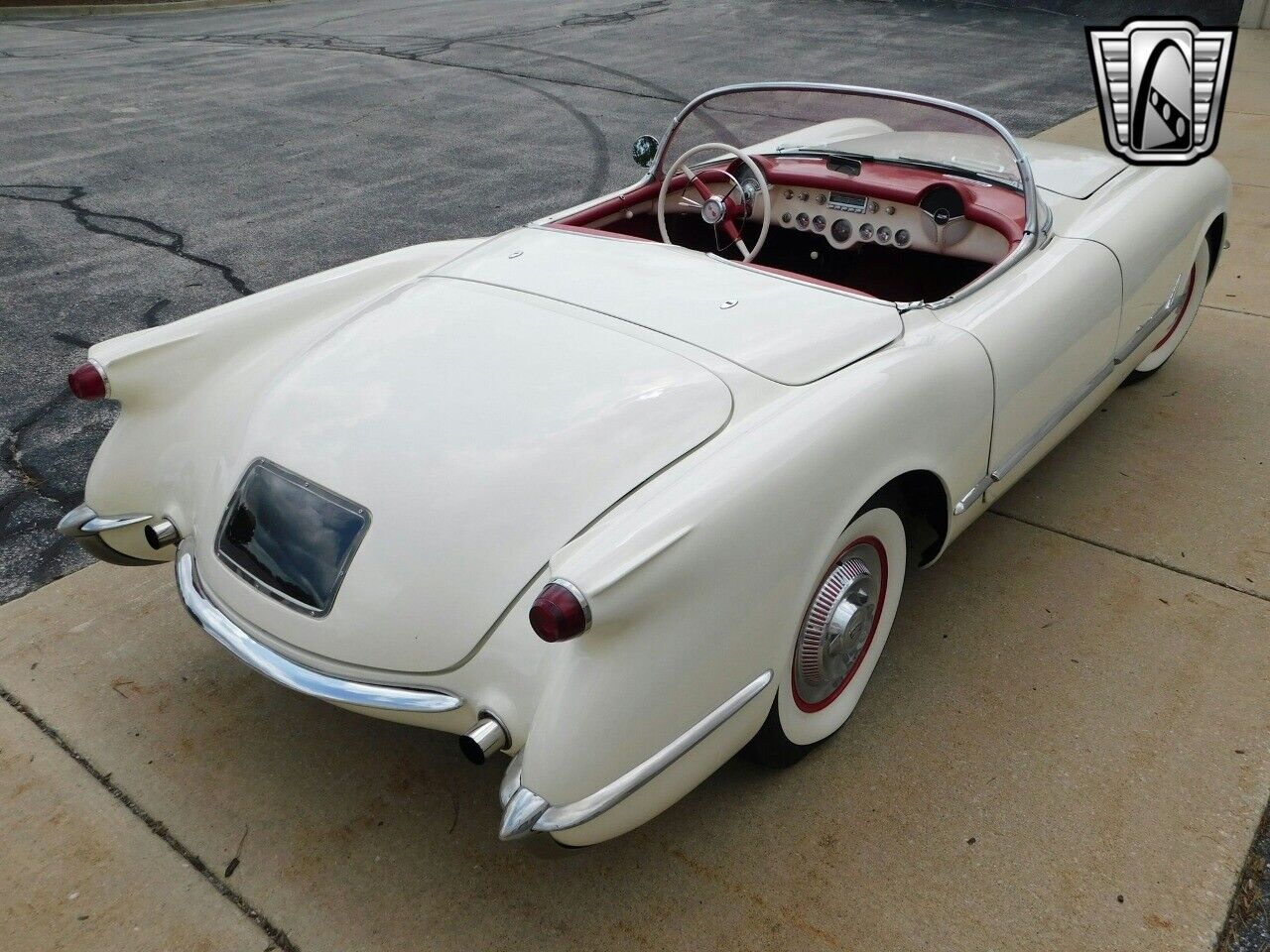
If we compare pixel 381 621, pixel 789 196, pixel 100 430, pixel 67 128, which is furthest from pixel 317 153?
pixel 381 621

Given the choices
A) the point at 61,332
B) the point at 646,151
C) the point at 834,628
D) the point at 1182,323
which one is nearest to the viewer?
the point at 834,628

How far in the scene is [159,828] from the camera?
7.73ft

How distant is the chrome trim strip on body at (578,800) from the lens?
1.82 m

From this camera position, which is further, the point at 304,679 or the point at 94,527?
the point at 94,527

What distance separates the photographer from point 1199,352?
4.47 metres

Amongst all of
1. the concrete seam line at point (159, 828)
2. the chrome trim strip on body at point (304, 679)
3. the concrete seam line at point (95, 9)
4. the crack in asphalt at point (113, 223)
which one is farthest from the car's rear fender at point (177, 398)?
the concrete seam line at point (95, 9)

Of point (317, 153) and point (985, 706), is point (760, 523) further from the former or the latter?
point (317, 153)

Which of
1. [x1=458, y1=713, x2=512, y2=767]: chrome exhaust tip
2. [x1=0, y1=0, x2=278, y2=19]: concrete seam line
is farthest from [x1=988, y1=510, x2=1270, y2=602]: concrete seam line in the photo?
[x1=0, y1=0, x2=278, y2=19]: concrete seam line

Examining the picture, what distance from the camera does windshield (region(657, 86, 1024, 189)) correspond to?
327 cm

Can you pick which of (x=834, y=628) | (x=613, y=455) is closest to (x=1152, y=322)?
(x=834, y=628)

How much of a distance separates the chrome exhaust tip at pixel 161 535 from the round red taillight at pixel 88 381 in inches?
13.8

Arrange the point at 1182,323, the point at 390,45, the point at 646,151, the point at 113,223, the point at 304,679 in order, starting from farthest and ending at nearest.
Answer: the point at 390,45 < the point at 113,223 < the point at 1182,323 < the point at 646,151 < the point at 304,679

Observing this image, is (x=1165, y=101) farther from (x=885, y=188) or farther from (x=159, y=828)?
(x=159, y=828)

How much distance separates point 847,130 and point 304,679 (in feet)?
8.48
